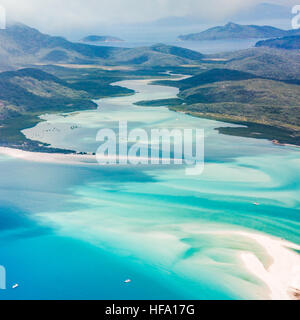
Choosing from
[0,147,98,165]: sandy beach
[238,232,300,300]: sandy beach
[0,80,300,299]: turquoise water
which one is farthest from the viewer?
[0,147,98,165]: sandy beach

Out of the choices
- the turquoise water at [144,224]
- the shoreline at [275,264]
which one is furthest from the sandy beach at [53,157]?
the shoreline at [275,264]

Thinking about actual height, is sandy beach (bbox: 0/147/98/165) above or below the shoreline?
above

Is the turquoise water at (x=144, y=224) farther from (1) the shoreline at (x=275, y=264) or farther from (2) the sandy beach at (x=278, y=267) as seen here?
(2) the sandy beach at (x=278, y=267)

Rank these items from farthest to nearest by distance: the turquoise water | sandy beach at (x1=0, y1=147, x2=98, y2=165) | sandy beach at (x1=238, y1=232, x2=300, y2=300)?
sandy beach at (x1=0, y1=147, x2=98, y2=165)
the turquoise water
sandy beach at (x1=238, y1=232, x2=300, y2=300)

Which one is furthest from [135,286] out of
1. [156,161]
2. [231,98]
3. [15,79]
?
[15,79]

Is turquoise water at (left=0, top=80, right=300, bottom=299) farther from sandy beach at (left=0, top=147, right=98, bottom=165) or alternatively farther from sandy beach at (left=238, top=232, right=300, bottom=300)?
sandy beach at (left=0, top=147, right=98, bottom=165)

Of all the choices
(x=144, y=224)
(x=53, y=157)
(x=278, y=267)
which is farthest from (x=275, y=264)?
(x=53, y=157)

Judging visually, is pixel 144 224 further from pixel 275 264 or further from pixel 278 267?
pixel 278 267

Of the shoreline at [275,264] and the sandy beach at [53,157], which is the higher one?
the sandy beach at [53,157]

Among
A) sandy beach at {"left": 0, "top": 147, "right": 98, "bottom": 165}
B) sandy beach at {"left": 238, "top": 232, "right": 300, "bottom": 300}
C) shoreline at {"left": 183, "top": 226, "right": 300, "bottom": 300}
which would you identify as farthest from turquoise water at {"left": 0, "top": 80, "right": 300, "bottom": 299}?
sandy beach at {"left": 0, "top": 147, "right": 98, "bottom": 165}
